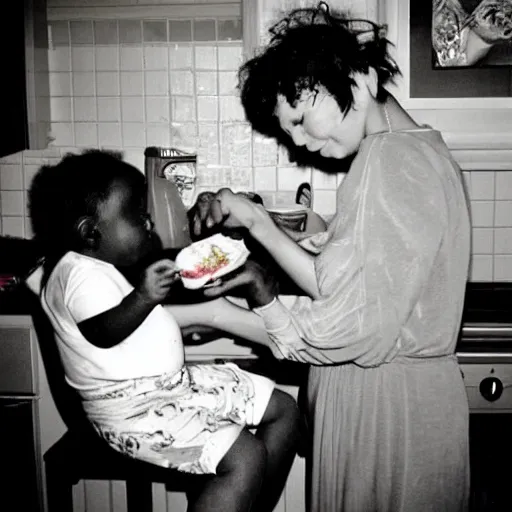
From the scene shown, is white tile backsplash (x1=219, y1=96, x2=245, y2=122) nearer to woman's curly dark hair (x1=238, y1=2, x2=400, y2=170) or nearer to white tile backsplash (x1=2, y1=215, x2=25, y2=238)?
white tile backsplash (x1=2, y1=215, x2=25, y2=238)

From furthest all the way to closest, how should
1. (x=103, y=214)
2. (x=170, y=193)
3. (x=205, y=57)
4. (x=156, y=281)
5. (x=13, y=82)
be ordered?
(x=205, y=57)
(x=13, y=82)
(x=170, y=193)
(x=103, y=214)
(x=156, y=281)

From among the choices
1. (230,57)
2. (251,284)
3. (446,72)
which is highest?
(230,57)

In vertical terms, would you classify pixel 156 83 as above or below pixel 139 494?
above

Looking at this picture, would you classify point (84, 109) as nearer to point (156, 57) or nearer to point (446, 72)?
point (156, 57)

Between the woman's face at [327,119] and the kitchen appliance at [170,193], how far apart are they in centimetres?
62

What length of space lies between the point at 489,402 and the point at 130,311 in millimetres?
953

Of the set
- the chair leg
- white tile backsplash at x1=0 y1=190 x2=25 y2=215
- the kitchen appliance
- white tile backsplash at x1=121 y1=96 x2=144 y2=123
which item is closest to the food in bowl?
the kitchen appliance

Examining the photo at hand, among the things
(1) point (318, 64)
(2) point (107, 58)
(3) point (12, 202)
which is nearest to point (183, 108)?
(2) point (107, 58)

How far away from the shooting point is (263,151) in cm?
234

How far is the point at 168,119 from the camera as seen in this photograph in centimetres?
234

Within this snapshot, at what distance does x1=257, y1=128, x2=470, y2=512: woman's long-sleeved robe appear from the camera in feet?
3.94

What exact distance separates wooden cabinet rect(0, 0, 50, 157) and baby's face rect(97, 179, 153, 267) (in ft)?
2.19

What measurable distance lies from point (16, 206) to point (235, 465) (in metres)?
1.36

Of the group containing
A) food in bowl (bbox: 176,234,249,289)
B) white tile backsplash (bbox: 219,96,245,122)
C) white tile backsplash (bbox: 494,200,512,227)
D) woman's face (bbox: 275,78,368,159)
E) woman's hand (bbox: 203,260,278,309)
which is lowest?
woman's hand (bbox: 203,260,278,309)
